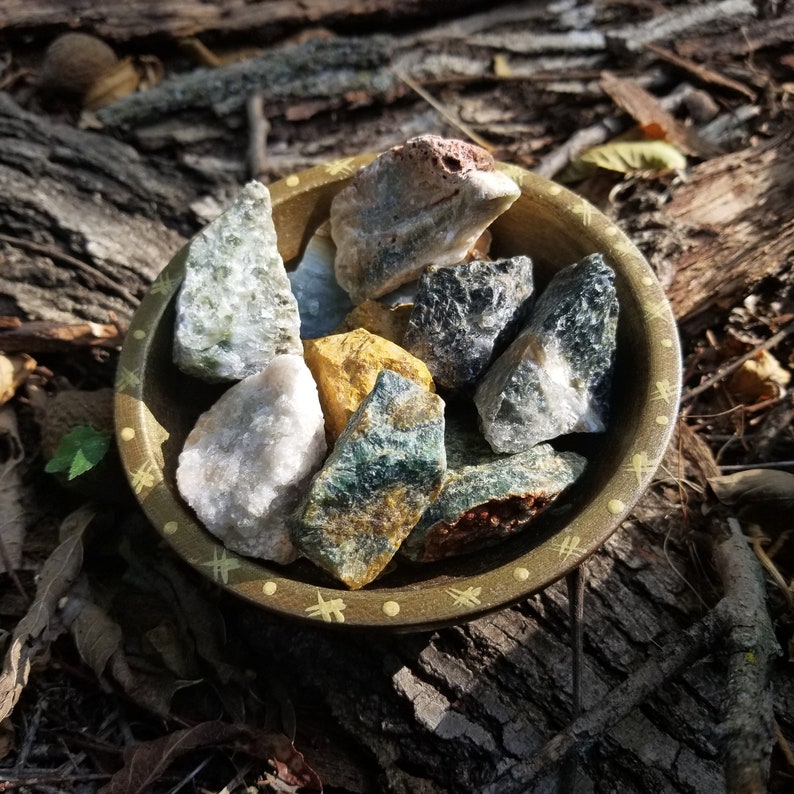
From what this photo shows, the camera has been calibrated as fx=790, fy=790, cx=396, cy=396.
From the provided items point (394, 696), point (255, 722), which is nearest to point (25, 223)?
point (255, 722)

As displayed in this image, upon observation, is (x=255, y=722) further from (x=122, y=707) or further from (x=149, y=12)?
(x=149, y=12)

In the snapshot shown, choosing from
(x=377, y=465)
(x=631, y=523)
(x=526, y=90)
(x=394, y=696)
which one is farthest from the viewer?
(x=526, y=90)

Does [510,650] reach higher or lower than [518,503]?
lower

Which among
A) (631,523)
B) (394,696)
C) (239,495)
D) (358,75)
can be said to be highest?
(358,75)

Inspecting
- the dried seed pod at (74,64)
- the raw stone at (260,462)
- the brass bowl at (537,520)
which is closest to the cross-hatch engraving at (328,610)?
the brass bowl at (537,520)

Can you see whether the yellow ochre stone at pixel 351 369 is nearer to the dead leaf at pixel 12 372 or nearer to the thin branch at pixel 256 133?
the dead leaf at pixel 12 372

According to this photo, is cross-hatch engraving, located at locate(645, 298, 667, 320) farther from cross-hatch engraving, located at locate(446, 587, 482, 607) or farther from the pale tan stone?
cross-hatch engraving, located at locate(446, 587, 482, 607)
